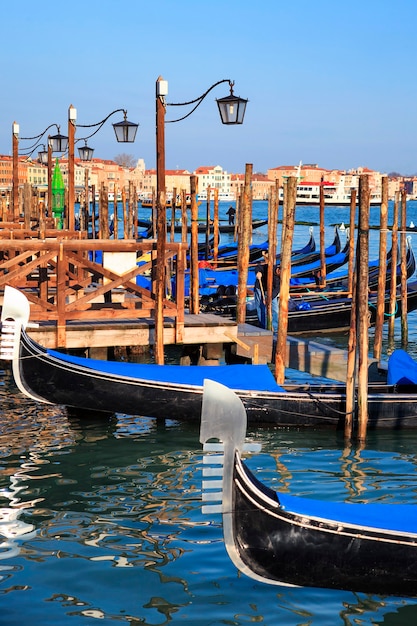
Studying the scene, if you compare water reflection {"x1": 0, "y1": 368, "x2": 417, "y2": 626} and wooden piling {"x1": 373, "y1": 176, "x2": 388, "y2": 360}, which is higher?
wooden piling {"x1": 373, "y1": 176, "x2": 388, "y2": 360}

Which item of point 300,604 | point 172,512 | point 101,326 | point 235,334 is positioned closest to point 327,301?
point 235,334

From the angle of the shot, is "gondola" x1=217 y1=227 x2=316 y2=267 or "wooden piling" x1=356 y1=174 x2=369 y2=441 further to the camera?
"gondola" x1=217 y1=227 x2=316 y2=267

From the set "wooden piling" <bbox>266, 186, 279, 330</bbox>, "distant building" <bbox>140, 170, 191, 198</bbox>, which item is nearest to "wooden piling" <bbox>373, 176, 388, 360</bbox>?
"wooden piling" <bbox>266, 186, 279, 330</bbox>

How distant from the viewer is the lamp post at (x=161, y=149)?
7.18 metres

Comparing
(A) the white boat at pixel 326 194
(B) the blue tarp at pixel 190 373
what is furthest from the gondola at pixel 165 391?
(A) the white boat at pixel 326 194

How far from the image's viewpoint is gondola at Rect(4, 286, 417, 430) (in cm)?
690

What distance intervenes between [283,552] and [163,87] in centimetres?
439

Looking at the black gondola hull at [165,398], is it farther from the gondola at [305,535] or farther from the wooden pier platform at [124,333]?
the gondola at [305,535]

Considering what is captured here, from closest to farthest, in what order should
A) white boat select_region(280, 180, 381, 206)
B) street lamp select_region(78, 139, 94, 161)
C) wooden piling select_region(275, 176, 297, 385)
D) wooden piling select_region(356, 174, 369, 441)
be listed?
wooden piling select_region(356, 174, 369, 441)
wooden piling select_region(275, 176, 297, 385)
street lamp select_region(78, 139, 94, 161)
white boat select_region(280, 180, 381, 206)

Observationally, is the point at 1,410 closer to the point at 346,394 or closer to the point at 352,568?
the point at 346,394

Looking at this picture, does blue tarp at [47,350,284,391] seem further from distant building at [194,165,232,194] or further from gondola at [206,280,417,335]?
distant building at [194,165,232,194]

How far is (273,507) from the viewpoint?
4.08 metres

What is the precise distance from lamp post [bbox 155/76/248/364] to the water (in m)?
0.86

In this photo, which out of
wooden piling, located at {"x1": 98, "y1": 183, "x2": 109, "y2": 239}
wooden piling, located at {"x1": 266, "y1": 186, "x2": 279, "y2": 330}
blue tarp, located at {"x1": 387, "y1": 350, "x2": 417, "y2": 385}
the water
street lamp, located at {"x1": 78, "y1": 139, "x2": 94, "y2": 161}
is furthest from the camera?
wooden piling, located at {"x1": 98, "y1": 183, "x2": 109, "y2": 239}
